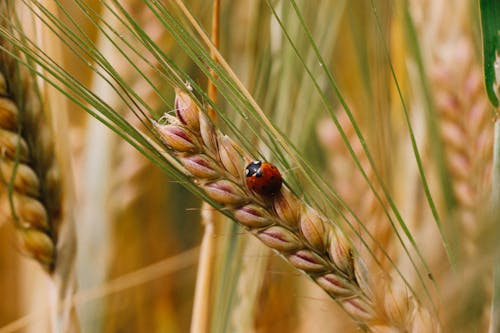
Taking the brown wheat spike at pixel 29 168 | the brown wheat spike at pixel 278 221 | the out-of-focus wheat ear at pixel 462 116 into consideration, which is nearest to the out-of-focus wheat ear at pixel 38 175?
the brown wheat spike at pixel 29 168

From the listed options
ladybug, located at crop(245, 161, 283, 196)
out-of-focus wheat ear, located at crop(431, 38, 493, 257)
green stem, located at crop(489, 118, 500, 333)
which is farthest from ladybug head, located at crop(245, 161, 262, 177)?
out-of-focus wheat ear, located at crop(431, 38, 493, 257)

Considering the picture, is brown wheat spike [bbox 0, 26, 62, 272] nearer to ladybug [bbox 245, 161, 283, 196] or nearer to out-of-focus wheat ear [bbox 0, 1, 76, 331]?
out-of-focus wheat ear [bbox 0, 1, 76, 331]

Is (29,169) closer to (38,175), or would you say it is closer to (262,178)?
(38,175)

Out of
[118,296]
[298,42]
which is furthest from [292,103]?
[118,296]

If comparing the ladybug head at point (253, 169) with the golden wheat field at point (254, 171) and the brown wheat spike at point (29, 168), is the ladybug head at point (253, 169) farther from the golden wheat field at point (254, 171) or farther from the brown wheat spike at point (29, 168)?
the brown wheat spike at point (29, 168)

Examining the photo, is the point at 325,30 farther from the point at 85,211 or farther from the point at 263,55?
the point at 85,211

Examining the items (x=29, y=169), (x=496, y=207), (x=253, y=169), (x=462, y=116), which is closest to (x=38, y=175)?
(x=29, y=169)

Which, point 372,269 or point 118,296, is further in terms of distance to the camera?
point 118,296
